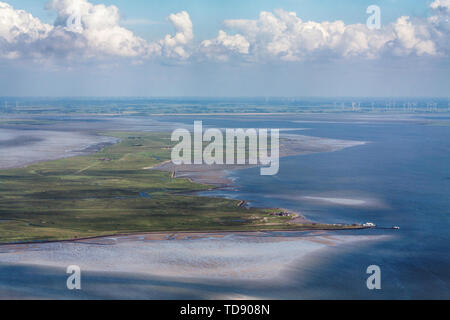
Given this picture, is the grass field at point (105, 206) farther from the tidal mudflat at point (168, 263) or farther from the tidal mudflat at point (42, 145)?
the tidal mudflat at point (42, 145)

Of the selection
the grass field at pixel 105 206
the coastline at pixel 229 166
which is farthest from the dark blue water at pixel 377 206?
the grass field at pixel 105 206

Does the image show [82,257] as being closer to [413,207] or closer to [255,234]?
[255,234]

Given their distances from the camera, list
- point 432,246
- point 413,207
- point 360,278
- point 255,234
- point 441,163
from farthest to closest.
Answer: point 441,163
point 413,207
point 255,234
point 432,246
point 360,278

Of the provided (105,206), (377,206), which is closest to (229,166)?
(105,206)

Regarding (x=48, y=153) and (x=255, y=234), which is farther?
(x=48, y=153)

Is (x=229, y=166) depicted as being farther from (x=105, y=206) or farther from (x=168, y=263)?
(x=168, y=263)
